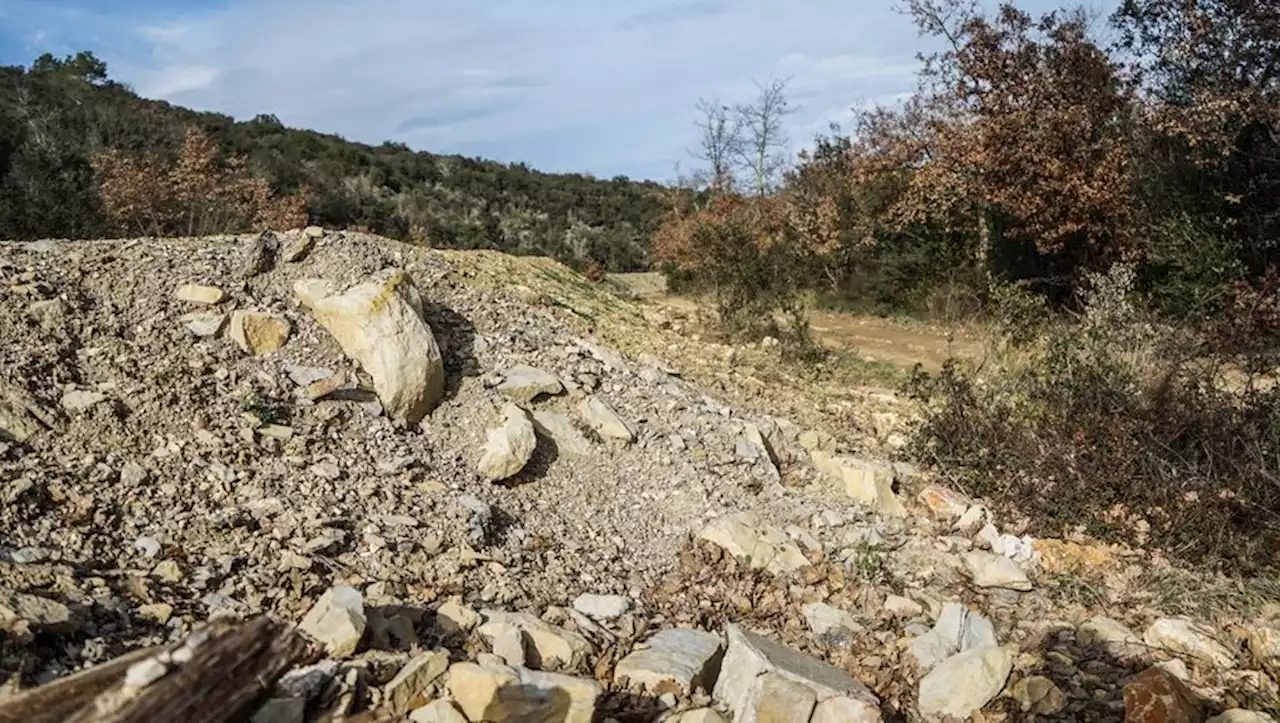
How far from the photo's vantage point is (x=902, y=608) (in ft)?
12.5

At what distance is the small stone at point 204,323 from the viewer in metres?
4.55

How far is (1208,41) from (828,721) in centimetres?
1027

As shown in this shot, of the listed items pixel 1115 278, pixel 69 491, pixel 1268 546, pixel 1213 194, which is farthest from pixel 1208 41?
pixel 69 491

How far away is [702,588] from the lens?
12.7 ft

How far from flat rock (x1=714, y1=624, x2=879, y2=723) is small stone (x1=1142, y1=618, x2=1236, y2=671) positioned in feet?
4.41

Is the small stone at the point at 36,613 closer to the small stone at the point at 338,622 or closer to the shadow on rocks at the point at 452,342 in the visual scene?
the small stone at the point at 338,622

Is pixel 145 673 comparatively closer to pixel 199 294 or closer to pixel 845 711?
pixel 845 711

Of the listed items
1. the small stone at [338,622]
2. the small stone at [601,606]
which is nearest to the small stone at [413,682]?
the small stone at [338,622]

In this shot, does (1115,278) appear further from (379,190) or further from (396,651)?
(379,190)

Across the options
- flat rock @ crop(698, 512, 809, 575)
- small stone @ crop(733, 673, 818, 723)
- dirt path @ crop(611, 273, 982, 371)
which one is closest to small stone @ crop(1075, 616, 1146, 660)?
flat rock @ crop(698, 512, 809, 575)

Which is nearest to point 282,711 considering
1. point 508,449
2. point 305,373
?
point 508,449


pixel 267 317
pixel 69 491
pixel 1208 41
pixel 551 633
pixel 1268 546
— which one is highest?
pixel 1208 41

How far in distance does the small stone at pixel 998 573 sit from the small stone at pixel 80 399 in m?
3.85

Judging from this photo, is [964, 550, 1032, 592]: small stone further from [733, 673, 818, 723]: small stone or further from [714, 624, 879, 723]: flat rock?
[733, 673, 818, 723]: small stone
